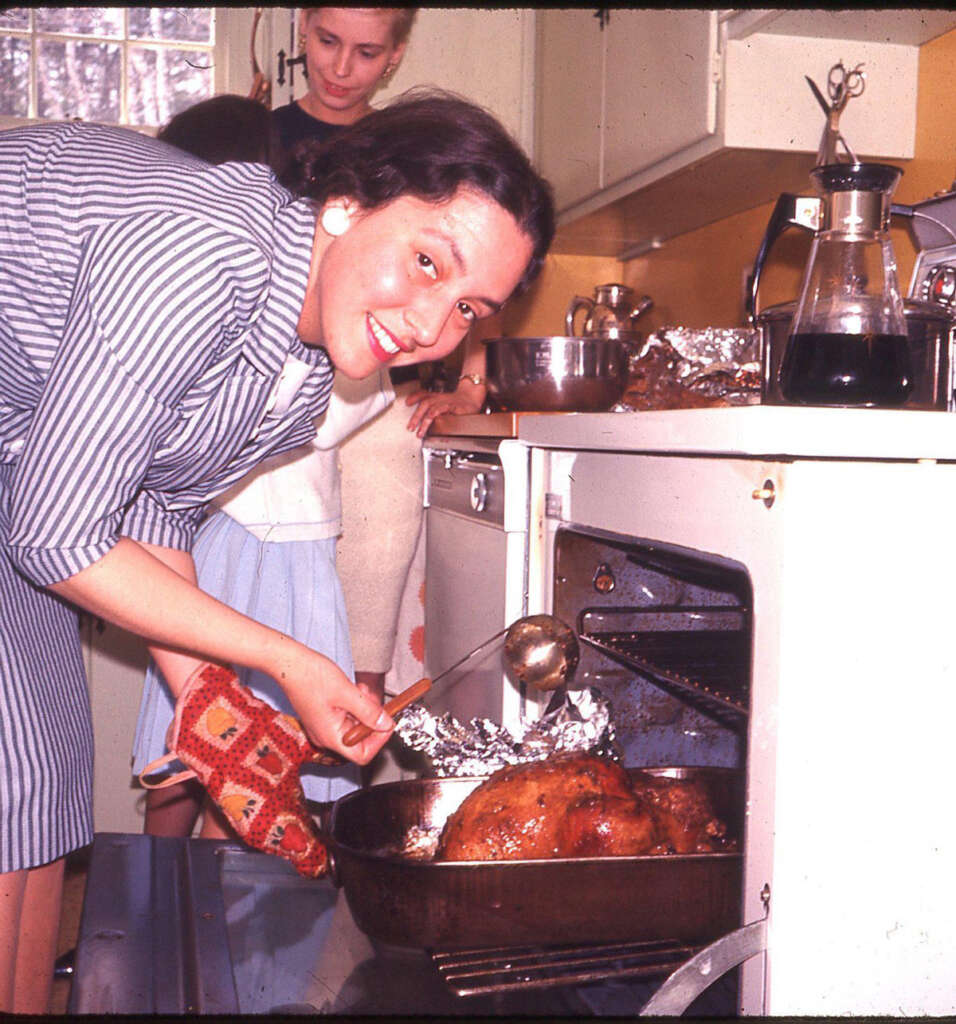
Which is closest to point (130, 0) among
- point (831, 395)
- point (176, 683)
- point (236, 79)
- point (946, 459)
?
point (236, 79)

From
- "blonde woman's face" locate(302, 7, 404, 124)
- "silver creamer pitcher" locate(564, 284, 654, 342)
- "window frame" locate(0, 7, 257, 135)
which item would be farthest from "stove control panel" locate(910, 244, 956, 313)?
"window frame" locate(0, 7, 257, 135)

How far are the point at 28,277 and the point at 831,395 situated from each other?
70 centimetres

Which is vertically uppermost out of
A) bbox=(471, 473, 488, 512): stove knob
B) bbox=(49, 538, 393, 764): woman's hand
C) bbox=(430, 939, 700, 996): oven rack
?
bbox=(471, 473, 488, 512): stove knob

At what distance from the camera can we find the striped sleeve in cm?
86

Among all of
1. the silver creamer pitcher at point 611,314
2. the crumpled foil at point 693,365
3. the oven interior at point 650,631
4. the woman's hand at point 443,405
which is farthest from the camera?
the silver creamer pitcher at point 611,314

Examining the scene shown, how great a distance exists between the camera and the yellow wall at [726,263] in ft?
5.57

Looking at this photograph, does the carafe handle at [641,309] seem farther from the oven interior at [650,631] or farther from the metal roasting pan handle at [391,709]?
the metal roasting pan handle at [391,709]

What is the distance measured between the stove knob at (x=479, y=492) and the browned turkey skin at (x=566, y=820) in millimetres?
735

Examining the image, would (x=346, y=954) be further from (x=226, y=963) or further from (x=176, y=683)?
(x=176, y=683)

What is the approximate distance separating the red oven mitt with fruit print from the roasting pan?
0.21m

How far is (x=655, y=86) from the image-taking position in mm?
1984

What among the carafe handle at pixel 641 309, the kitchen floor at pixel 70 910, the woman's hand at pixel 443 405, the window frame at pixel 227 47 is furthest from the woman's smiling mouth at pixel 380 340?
the window frame at pixel 227 47

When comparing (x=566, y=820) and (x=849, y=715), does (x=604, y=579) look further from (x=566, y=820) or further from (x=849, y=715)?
(x=849, y=715)

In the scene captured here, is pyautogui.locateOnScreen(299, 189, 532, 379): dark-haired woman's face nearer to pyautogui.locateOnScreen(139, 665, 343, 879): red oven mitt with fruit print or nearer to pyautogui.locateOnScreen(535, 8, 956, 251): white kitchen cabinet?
pyautogui.locateOnScreen(139, 665, 343, 879): red oven mitt with fruit print
